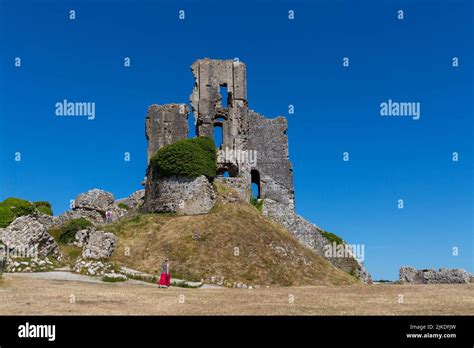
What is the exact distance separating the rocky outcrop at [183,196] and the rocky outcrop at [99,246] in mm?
6850

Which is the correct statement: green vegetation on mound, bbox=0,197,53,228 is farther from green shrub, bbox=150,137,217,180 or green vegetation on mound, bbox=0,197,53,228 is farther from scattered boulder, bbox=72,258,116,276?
scattered boulder, bbox=72,258,116,276

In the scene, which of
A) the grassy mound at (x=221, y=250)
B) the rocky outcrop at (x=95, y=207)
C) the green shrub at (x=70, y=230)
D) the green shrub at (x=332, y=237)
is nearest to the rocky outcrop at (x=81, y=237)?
the green shrub at (x=70, y=230)

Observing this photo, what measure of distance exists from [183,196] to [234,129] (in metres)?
12.3

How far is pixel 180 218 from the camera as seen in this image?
3316cm

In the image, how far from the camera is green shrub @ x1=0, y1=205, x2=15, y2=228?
33.9 meters

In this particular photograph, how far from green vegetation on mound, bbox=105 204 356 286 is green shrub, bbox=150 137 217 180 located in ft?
11.8

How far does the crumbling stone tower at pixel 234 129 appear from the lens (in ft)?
148

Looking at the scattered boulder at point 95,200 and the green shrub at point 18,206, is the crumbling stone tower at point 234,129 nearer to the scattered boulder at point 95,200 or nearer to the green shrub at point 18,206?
the scattered boulder at point 95,200

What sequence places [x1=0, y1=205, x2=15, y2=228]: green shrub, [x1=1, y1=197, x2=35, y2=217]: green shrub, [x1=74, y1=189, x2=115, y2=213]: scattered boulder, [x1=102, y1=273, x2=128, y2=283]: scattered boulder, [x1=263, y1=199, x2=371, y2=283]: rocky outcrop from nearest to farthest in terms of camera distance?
[x1=102, y1=273, x2=128, y2=283]: scattered boulder
[x1=0, y1=205, x2=15, y2=228]: green shrub
[x1=1, y1=197, x2=35, y2=217]: green shrub
[x1=263, y1=199, x2=371, y2=283]: rocky outcrop
[x1=74, y1=189, x2=115, y2=213]: scattered boulder

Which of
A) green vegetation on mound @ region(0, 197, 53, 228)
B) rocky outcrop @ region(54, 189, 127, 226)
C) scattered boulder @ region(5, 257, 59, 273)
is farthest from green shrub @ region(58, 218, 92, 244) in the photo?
rocky outcrop @ region(54, 189, 127, 226)

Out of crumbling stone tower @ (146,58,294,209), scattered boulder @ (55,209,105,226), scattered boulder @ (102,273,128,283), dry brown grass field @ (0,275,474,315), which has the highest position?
crumbling stone tower @ (146,58,294,209)

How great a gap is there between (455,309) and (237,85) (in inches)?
1429

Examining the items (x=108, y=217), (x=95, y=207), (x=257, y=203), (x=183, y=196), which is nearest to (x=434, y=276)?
(x=257, y=203)
